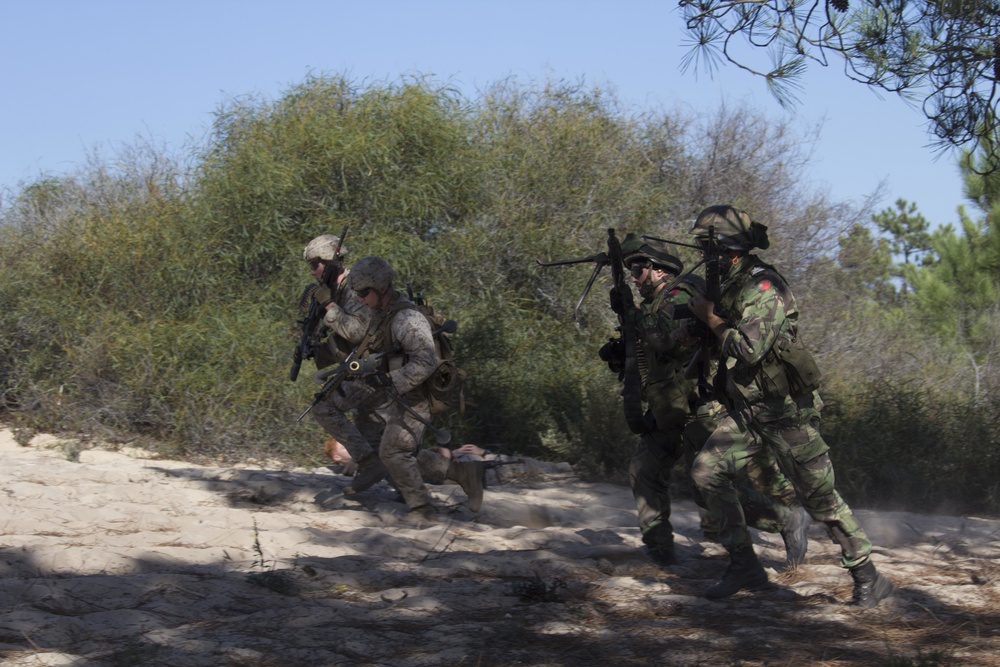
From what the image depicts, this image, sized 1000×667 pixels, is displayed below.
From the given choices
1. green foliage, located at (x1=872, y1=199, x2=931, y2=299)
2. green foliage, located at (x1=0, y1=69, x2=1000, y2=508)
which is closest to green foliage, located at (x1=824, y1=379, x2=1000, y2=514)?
green foliage, located at (x1=0, y1=69, x2=1000, y2=508)

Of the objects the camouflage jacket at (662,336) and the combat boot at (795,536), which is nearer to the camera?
the camouflage jacket at (662,336)

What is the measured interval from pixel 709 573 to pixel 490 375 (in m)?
5.02

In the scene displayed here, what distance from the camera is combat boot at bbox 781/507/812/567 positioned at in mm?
5668

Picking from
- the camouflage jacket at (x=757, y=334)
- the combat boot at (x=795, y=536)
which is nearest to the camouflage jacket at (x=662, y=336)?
the camouflage jacket at (x=757, y=334)

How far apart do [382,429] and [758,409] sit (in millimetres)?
3112

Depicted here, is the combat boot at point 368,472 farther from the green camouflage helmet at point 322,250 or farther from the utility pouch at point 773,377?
the utility pouch at point 773,377

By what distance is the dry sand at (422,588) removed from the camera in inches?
160

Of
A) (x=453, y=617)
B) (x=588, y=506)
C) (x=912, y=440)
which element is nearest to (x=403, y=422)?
(x=588, y=506)

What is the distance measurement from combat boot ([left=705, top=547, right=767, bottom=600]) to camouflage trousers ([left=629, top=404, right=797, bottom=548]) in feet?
1.76

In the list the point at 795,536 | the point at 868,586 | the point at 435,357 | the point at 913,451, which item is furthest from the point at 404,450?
the point at 913,451

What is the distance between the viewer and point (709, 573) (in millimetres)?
5602

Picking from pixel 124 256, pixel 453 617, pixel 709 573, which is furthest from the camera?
pixel 124 256

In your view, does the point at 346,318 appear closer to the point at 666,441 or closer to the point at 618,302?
the point at 618,302

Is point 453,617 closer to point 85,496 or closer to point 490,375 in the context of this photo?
point 85,496
